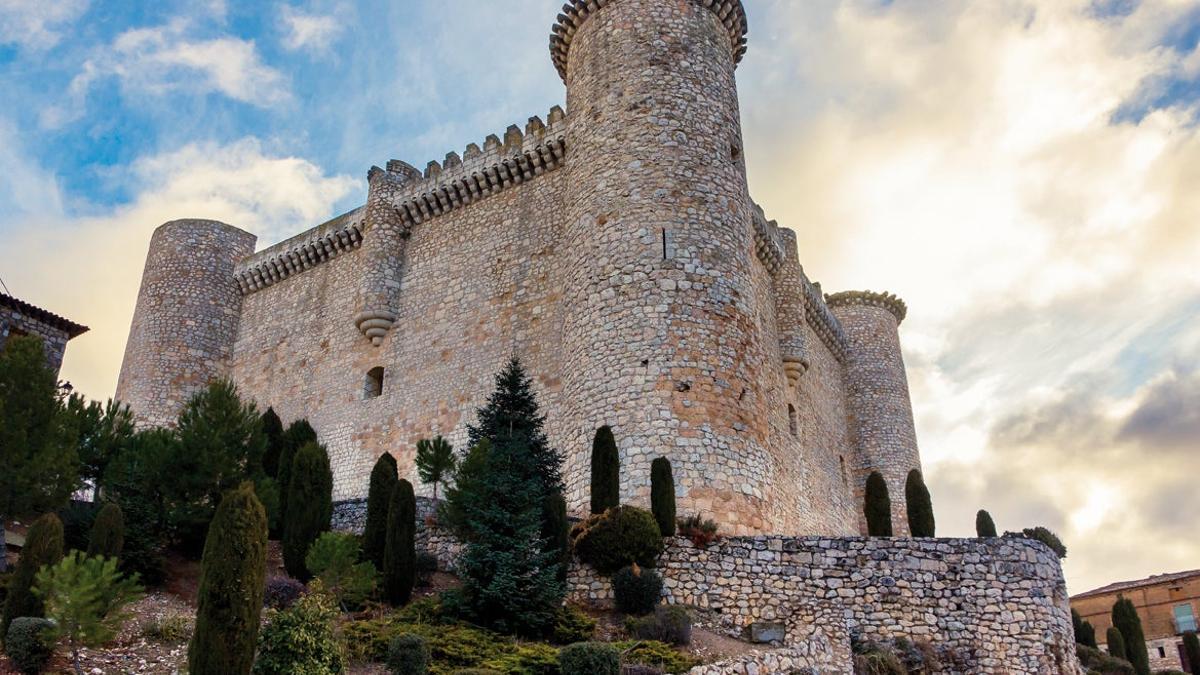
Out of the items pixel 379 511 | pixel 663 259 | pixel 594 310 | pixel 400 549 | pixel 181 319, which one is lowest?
pixel 400 549

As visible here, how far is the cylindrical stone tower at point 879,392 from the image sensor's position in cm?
2836

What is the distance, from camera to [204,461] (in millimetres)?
14477

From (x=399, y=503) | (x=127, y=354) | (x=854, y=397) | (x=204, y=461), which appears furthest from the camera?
(x=854, y=397)

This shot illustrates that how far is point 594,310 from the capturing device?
672 inches

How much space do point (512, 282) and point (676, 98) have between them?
5.49m

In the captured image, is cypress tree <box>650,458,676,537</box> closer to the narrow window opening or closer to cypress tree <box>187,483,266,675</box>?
cypress tree <box>187,483,266,675</box>

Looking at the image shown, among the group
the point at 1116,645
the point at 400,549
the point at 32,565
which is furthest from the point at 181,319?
the point at 1116,645

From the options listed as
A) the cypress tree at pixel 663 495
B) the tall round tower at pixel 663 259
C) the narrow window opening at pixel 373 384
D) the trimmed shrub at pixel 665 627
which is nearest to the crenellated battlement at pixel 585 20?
the tall round tower at pixel 663 259

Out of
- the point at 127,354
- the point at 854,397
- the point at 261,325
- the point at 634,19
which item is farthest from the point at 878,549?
the point at 127,354

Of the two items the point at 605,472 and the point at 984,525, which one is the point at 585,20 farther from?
the point at 984,525

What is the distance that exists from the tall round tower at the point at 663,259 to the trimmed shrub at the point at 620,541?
1427 mm

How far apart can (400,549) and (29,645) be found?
4633 mm

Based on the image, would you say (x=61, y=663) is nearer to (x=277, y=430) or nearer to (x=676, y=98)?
(x=277, y=430)

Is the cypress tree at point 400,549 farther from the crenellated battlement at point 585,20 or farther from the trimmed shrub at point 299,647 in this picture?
the crenellated battlement at point 585,20
